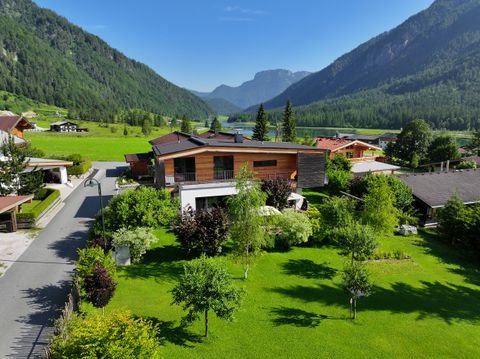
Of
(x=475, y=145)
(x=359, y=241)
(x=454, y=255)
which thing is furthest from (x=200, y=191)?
(x=475, y=145)

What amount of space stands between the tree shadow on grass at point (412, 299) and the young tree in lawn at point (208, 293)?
5511 millimetres

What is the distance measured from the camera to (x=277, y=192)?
1113 inches

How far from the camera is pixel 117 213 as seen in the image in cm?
2173

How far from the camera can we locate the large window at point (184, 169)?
2866 cm

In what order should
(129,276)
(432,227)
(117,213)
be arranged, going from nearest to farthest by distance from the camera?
(129,276)
(117,213)
(432,227)

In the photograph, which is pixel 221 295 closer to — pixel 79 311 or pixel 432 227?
pixel 79 311

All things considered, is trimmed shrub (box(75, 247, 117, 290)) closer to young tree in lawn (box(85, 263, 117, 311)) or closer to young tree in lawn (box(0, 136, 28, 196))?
young tree in lawn (box(85, 263, 117, 311))

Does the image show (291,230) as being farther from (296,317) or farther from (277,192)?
(296,317)

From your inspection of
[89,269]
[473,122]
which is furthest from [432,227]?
[473,122]

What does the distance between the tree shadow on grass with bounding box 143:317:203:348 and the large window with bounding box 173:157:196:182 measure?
50.8 feet

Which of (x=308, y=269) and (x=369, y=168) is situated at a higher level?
(x=369, y=168)

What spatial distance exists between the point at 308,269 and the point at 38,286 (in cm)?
1485

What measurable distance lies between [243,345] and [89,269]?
7.89 metres

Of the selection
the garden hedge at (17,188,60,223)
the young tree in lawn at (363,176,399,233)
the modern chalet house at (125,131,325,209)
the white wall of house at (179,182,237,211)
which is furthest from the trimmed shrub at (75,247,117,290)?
the young tree in lawn at (363,176,399,233)
